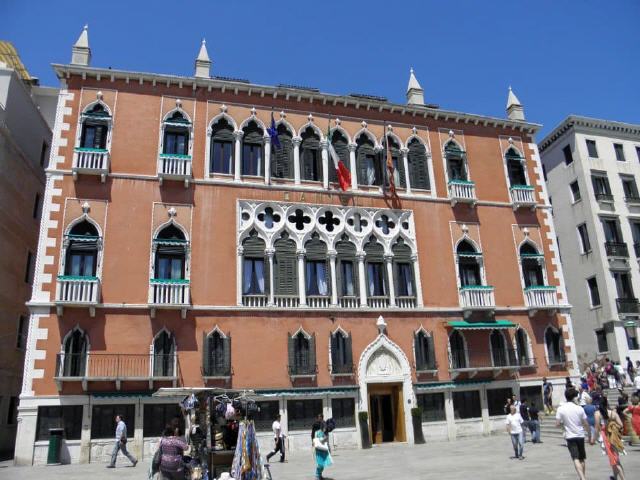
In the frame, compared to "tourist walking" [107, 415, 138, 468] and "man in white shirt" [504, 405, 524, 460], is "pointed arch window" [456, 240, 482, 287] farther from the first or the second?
"tourist walking" [107, 415, 138, 468]

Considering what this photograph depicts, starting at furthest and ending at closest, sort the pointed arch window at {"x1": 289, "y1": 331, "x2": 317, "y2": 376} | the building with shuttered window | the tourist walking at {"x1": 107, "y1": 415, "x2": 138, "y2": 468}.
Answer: the pointed arch window at {"x1": 289, "y1": 331, "x2": 317, "y2": 376}, the building with shuttered window, the tourist walking at {"x1": 107, "y1": 415, "x2": 138, "y2": 468}

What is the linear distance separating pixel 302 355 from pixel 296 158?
30.2ft

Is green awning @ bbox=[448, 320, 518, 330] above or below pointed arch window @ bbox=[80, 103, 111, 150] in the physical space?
below

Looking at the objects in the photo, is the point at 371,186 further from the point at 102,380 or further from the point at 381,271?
the point at 102,380

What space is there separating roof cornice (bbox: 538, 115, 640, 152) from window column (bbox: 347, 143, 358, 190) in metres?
19.0

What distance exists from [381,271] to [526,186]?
10.00m

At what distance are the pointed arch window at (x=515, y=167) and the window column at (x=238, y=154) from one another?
1474 centimetres

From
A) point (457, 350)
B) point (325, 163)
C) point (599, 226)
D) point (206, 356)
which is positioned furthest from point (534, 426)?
point (599, 226)

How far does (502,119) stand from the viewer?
97.1ft

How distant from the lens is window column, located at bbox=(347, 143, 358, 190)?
26.1 m

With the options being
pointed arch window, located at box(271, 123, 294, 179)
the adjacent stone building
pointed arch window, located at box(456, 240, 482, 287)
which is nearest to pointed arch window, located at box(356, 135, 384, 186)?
pointed arch window, located at box(271, 123, 294, 179)

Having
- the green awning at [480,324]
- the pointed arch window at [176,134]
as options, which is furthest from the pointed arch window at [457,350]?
the pointed arch window at [176,134]

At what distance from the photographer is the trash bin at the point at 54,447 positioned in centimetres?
1856

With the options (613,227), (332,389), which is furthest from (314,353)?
(613,227)
